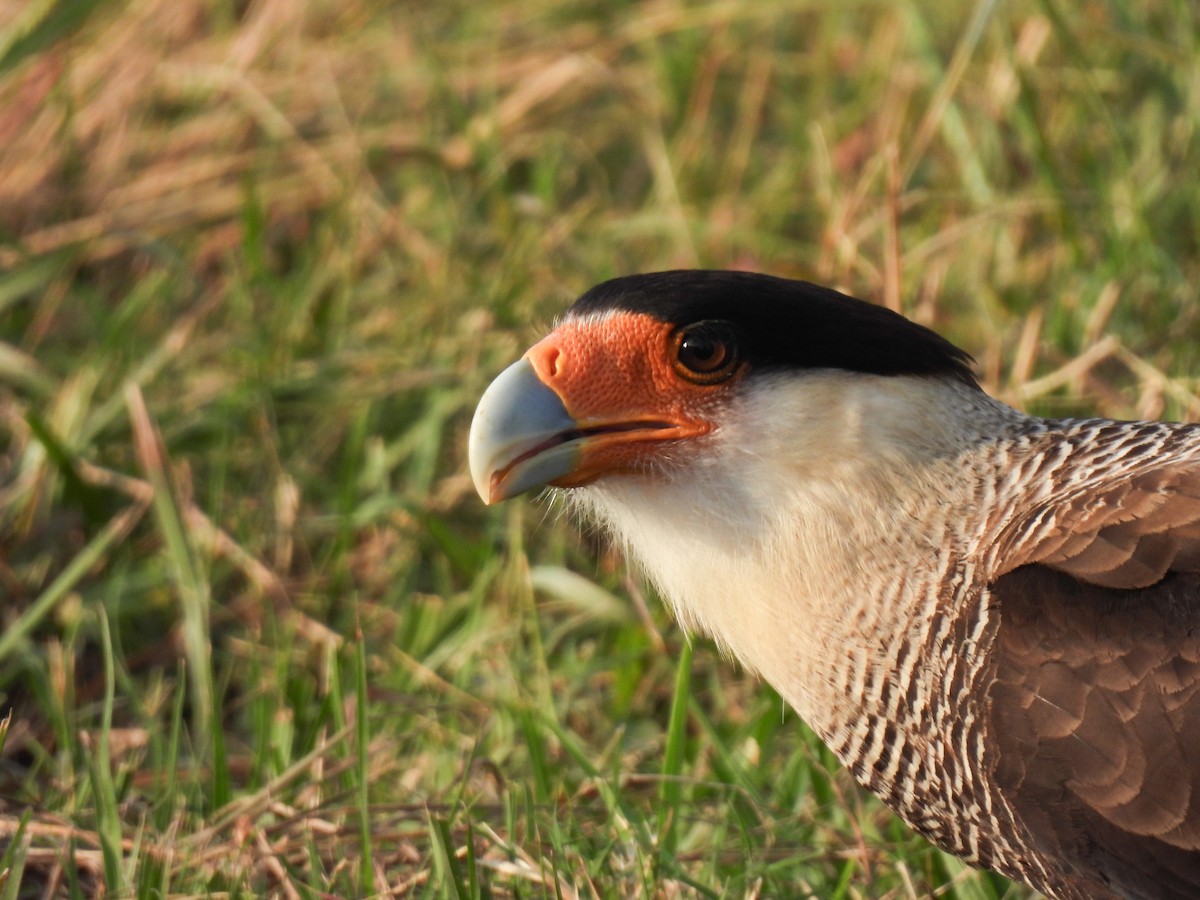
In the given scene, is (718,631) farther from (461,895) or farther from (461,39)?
(461,39)

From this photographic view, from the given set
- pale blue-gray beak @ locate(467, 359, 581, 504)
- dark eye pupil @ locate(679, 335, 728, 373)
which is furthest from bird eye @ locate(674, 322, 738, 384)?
pale blue-gray beak @ locate(467, 359, 581, 504)

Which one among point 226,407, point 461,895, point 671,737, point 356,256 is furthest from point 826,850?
point 356,256

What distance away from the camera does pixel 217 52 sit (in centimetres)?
557

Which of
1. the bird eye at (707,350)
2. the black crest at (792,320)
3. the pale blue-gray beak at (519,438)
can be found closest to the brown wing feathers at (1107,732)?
the black crest at (792,320)

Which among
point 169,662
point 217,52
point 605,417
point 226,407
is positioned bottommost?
point 169,662

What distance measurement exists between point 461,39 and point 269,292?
135 centimetres

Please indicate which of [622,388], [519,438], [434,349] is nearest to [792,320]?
[622,388]

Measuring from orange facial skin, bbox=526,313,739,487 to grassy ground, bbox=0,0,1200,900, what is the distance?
0.56 m

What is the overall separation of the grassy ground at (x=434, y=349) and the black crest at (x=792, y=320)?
73cm

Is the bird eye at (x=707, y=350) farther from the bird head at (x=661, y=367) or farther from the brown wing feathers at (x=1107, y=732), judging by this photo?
the brown wing feathers at (x=1107, y=732)

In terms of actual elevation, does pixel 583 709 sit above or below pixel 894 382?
below

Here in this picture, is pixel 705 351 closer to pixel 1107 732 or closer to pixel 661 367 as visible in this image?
pixel 661 367

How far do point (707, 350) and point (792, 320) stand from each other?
0.15m

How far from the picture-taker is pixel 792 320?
2.57 meters
